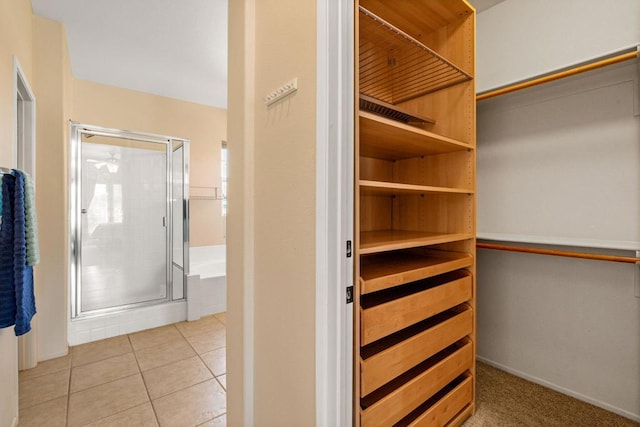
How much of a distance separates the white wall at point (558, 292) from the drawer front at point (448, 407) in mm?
644

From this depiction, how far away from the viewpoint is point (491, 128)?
207cm

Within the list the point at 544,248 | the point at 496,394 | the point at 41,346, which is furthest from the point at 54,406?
the point at 544,248

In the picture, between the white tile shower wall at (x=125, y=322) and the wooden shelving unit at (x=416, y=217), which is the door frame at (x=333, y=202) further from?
the white tile shower wall at (x=125, y=322)

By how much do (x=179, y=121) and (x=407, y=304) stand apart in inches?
149

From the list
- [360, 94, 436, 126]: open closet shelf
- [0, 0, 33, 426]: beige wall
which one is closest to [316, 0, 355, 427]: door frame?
[360, 94, 436, 126]: open closet shelf

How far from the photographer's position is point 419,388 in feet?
4.17

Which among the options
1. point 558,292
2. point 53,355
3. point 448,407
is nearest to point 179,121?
point 53,355

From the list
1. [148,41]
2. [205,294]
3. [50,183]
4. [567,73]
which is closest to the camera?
[567,73]

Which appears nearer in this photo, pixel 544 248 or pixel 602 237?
pixel 602 237

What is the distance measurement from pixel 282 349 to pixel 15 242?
48.4 inches

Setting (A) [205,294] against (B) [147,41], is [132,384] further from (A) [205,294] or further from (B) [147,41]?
(B) [147,41]

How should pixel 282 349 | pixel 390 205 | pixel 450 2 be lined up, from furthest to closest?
1. pixel 390 205
2. pixel 450 2
3. pixel 282 349

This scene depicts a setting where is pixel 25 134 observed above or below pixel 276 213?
above

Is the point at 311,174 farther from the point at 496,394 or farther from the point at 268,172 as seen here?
the point at 496,394
